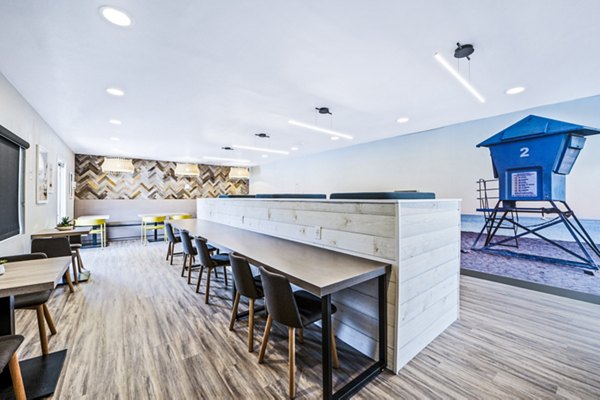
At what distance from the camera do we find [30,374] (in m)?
1.79

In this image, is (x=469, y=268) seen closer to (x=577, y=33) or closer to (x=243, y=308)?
(x=577, y=33)

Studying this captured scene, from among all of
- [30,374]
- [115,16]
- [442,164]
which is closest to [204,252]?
[30,374]

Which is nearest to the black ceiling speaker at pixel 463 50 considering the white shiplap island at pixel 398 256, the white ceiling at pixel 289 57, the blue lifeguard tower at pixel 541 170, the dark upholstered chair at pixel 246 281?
the white ceiling at pixel 289 57

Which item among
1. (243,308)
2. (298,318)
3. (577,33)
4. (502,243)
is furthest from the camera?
(502,243)

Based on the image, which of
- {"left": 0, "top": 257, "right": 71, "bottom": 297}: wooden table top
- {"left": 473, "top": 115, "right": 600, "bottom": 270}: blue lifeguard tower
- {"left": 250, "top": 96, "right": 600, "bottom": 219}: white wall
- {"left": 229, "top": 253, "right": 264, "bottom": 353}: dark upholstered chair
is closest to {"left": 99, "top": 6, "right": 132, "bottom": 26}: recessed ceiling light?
{"left": 0, "top": 257, "right": 71, "bottom": 297}: wooden table top

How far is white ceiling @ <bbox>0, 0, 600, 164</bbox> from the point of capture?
1889mm

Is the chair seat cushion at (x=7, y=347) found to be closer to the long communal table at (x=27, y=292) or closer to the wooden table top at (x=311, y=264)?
the long communal table at (x=27, y=292)

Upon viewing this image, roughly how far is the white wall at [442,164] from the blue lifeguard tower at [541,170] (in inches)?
16.3

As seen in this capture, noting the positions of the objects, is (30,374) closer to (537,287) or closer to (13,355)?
(13,355)

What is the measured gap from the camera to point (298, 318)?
61.7 inches

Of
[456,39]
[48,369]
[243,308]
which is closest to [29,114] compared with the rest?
[48,369]

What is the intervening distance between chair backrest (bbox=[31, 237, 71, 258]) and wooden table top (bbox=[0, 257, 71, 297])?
1.64 meters

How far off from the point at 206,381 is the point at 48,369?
1224 mm

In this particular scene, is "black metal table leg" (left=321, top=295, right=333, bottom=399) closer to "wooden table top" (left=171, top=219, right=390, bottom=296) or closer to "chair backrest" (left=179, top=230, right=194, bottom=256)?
"wooden table top" (left=171, top=219, right=390, bottom=296)
